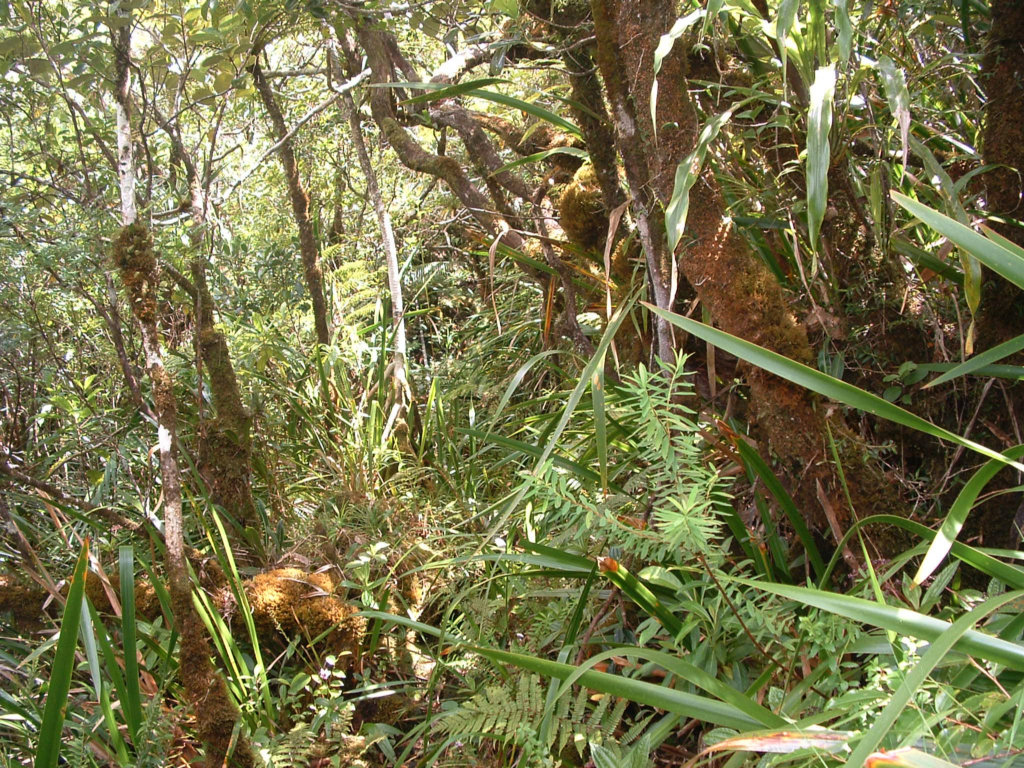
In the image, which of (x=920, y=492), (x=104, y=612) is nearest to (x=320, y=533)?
(x=104, y=612)

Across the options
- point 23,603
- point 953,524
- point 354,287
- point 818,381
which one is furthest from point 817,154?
point 354,287

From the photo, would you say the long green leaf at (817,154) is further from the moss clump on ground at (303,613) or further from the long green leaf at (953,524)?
the moss clump on ground at (303,613)

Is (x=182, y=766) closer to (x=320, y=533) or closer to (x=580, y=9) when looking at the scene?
(x=320, y=533)

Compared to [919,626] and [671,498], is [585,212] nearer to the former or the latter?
[671,498]

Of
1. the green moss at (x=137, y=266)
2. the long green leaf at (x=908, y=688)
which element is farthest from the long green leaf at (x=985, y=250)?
the green moss at (x=137, y=266)

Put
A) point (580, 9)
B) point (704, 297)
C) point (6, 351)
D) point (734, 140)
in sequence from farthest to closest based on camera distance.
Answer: point (6, 351), point (580, 9), point (734, 140), point (704, 297)

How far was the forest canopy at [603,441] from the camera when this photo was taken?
114cm

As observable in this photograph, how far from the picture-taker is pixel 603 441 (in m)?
1.33

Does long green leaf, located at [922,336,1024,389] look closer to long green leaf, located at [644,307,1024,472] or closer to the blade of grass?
long green leaf, located at [644,307,1024,472]

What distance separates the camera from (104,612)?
2146 mm

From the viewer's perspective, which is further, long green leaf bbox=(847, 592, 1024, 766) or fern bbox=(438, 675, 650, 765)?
fern bbox=(438, 675, 650, 765)

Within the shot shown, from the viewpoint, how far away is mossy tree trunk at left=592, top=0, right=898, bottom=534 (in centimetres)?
137

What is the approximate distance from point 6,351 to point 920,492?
299 cm

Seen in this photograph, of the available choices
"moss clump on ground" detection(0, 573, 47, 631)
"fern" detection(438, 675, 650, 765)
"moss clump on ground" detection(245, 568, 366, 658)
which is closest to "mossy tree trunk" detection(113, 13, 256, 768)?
"moss clump on ground" detection(245, 568, 366, 658)
